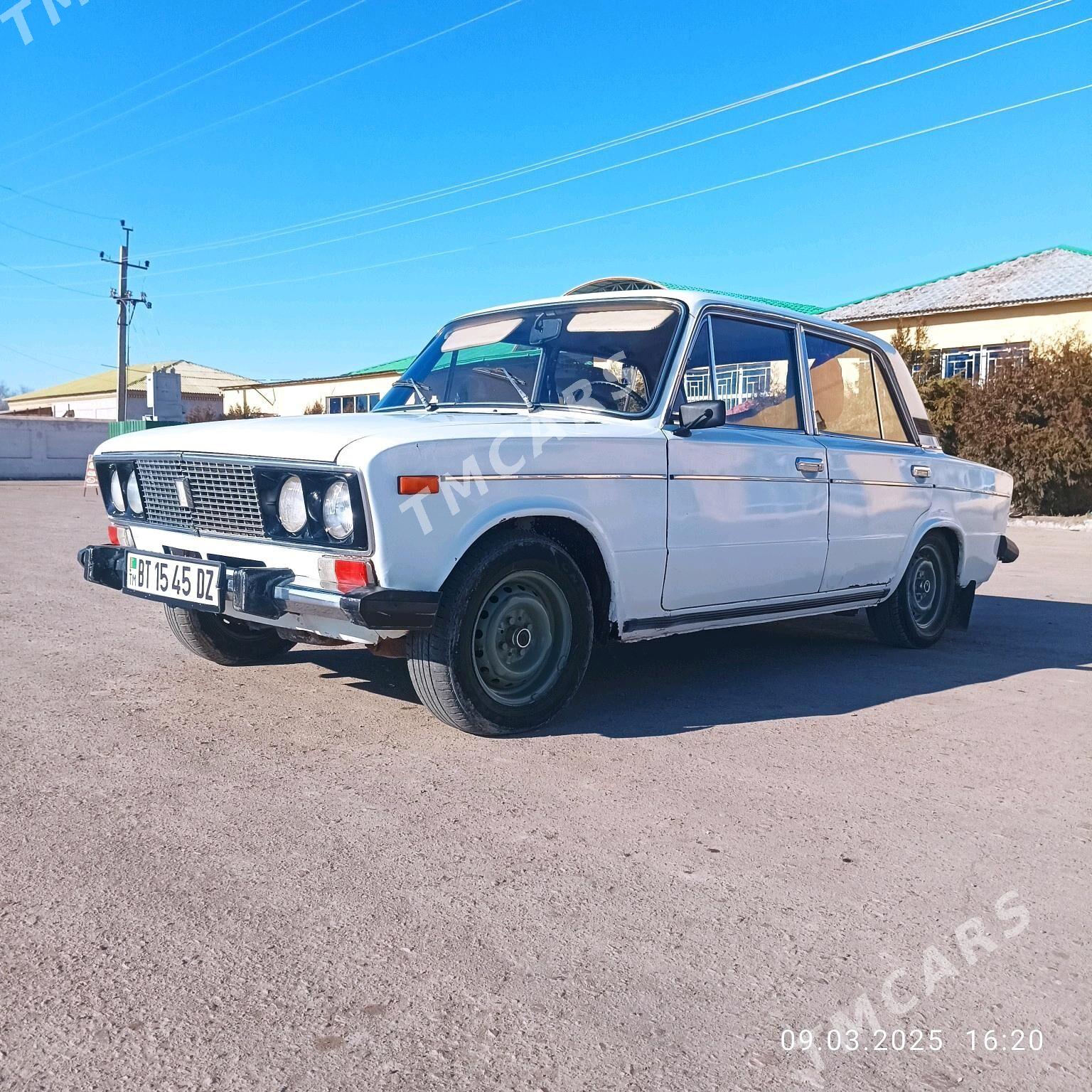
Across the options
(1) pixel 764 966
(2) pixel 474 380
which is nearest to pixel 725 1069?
(1) pixel 764 966

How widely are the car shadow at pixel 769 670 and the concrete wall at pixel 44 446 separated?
1378 inches

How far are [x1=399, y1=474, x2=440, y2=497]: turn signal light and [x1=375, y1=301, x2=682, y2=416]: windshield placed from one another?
118 centimetres

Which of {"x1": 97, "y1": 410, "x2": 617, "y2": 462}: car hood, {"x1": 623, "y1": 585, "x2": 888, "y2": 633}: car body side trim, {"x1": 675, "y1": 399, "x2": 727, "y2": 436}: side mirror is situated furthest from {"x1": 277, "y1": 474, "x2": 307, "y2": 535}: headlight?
{"x1": 675, "y1": 399, "x2": 727, "y2": 436}: side mirror

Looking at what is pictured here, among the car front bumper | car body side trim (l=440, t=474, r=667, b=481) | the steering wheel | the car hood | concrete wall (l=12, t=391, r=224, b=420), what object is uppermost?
concrete wall (l=12, t=391, r=224, b=420)

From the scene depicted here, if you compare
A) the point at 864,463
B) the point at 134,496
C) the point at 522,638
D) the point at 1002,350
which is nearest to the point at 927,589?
the point at 864,463

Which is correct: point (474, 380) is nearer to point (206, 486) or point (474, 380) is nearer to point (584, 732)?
point (206, 486)

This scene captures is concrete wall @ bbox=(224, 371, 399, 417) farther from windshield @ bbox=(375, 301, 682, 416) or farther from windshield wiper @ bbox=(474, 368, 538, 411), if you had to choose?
windshield wiper @ bbox=(474, 368, 538, 411)

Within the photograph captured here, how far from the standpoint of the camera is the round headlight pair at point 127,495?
4586mm

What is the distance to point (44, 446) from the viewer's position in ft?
126

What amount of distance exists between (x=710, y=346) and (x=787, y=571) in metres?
1.12

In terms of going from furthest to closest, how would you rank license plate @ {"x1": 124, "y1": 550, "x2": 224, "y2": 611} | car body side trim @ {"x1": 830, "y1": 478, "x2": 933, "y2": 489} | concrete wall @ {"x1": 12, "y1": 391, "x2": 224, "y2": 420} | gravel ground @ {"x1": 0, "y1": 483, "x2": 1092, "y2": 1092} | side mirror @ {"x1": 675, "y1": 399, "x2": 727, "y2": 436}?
concrete wall @ {"x1": 12, "y1": 391, "x2": 224, "y2": 420}, car body side trim @ {"x1": 830, "y1": 478, "x2": 933, "y2": 489}, side mirror @ {"x1": 675, "y1": 399, "x2": 727, "y2": 436}, license plate @ {"x1": 124, "y1": 550, "x2": 224, "y2": 611}, gravel ground @ {"x1": 0, "y1": 483, "x2": 1092, "y2": 1092}

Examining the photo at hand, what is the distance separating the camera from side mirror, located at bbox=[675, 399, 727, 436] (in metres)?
4.30

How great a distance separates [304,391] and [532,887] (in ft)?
155

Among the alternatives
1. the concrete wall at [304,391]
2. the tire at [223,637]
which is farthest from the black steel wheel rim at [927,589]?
the concrete wall at [304,391]
